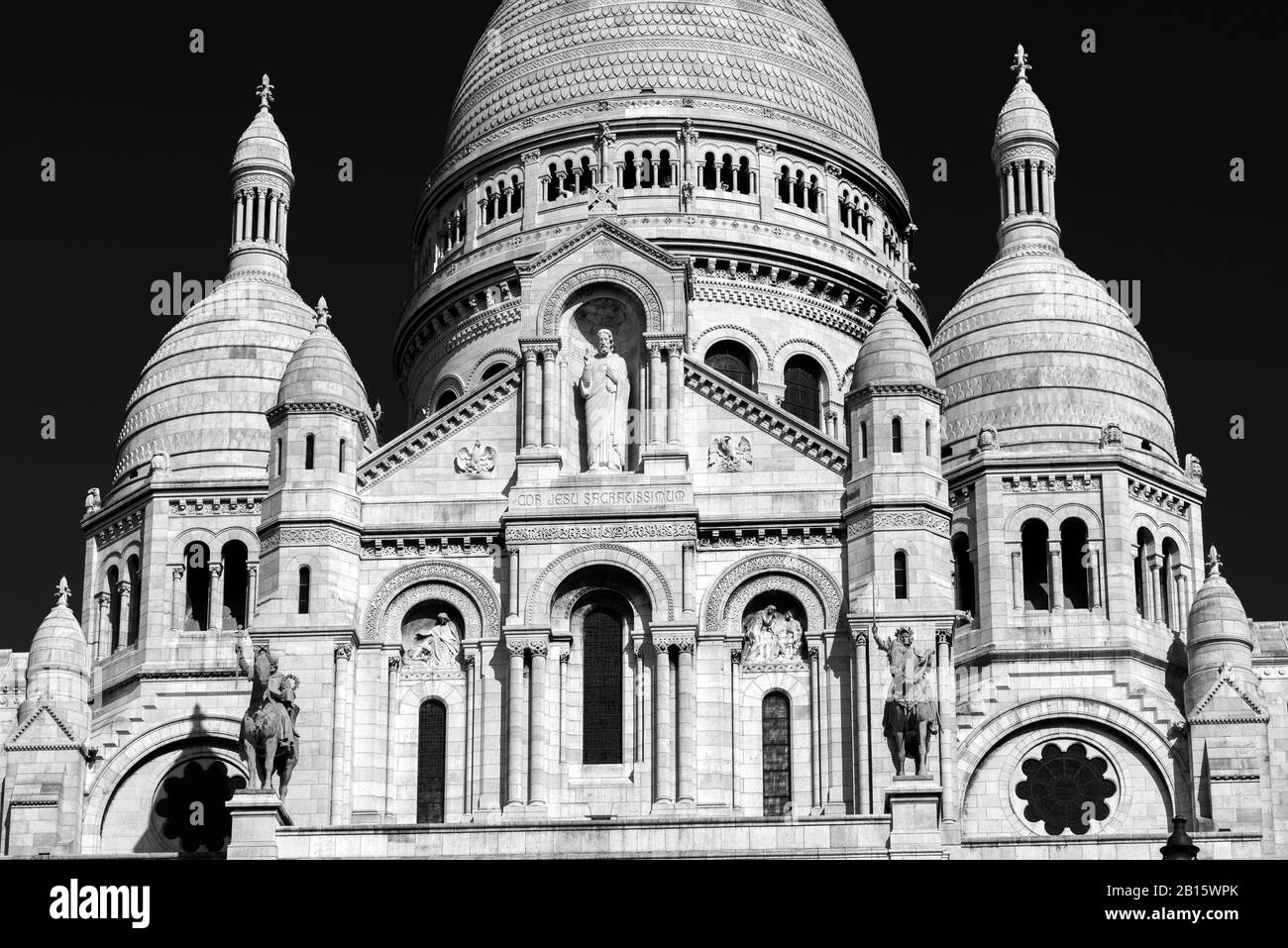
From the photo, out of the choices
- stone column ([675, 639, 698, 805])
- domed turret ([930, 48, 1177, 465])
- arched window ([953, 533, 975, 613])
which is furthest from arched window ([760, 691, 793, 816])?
domed turret ([930, 48, 1177, 465])

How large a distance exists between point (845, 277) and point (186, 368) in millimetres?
19850

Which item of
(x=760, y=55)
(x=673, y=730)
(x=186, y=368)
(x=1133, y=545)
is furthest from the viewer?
(x=760, y=55)

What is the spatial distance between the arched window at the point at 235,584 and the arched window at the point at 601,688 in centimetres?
1477

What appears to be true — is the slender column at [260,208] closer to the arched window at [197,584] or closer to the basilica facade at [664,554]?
the basilica facade at [664,554]

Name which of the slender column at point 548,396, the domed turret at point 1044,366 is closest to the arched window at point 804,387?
the domed turret at point 1044,366

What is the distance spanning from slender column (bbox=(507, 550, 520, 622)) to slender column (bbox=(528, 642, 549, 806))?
0.88 m

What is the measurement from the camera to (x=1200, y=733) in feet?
235

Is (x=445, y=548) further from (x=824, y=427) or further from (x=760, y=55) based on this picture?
(x=760, y=55)

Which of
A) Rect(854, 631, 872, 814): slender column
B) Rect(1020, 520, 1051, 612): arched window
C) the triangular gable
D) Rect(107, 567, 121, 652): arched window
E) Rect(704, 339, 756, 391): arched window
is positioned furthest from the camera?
Rect(704, 339, 756, 391): arched window

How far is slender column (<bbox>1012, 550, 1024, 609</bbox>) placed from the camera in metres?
76.9

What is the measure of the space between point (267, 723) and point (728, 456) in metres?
13.3

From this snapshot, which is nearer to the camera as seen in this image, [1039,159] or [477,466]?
[477,466]

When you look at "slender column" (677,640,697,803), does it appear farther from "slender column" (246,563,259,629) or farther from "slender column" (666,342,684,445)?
"slender column" (246,563,259,629)
